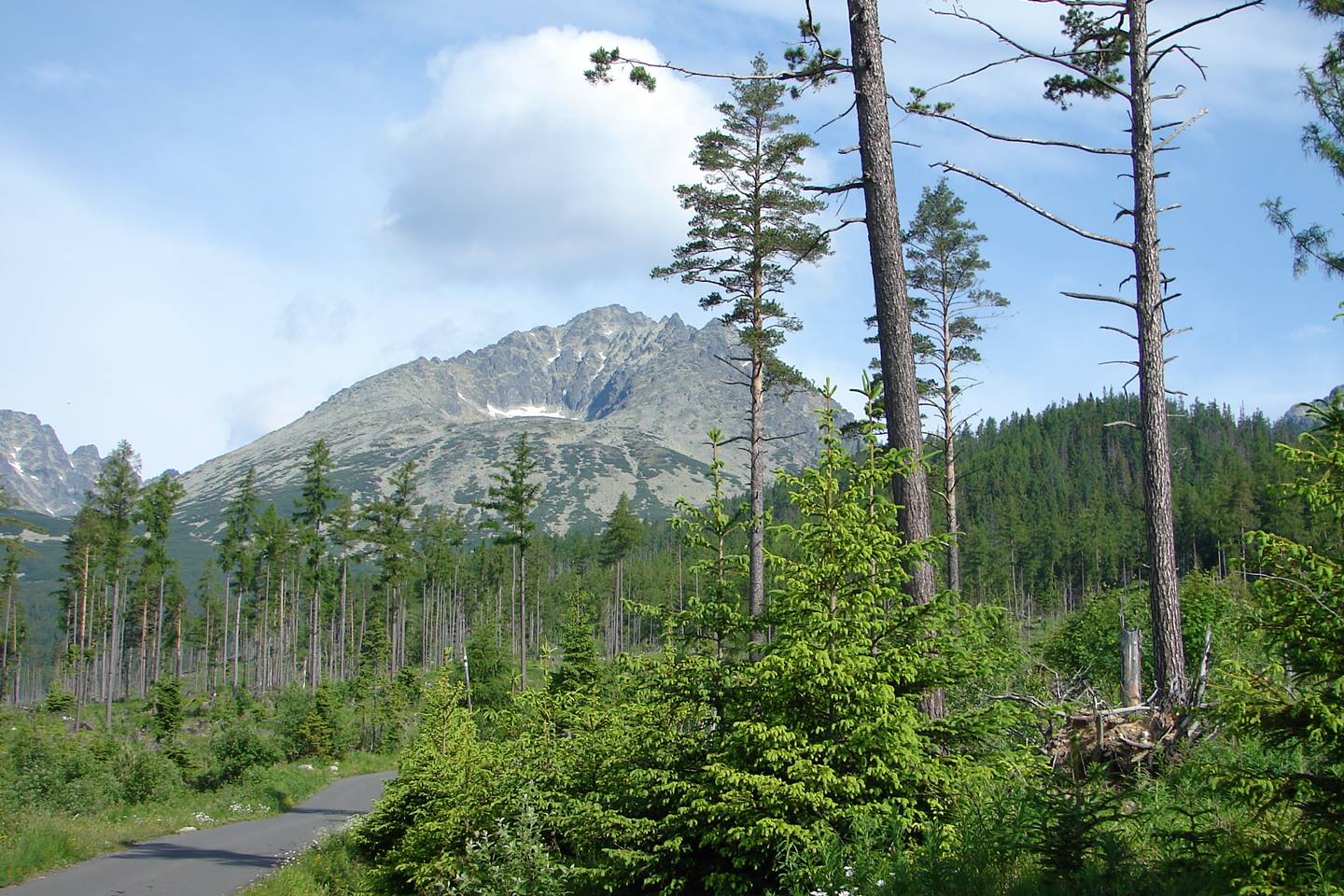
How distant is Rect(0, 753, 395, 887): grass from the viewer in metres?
15.6

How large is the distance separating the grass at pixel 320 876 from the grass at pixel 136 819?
14.5 feet

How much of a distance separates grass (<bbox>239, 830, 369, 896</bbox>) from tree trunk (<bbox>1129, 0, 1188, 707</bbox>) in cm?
1065

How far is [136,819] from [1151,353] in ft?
83.7

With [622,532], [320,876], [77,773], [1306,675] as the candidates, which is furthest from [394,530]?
[1306,675]

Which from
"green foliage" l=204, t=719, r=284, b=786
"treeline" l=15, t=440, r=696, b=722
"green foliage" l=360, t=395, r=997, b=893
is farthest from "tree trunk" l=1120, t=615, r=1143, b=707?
"green foliage" l=204, t=719, r=284, b=786

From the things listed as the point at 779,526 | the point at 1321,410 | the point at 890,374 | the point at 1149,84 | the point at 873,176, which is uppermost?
the point at 1149,84

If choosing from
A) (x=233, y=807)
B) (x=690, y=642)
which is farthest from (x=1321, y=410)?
(x=233, y=807)

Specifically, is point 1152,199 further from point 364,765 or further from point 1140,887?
point 364,765

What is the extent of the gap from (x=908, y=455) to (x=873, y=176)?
3035mm

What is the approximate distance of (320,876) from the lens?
561 inches

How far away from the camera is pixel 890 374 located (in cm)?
853

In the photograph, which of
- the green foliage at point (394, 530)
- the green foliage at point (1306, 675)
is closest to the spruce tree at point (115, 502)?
the green foliage at point (394, 530)

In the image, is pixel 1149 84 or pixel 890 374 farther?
pixel 1149 84

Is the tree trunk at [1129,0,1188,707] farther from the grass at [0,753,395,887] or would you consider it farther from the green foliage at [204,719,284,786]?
the green foliage at [204,719,284,786]
